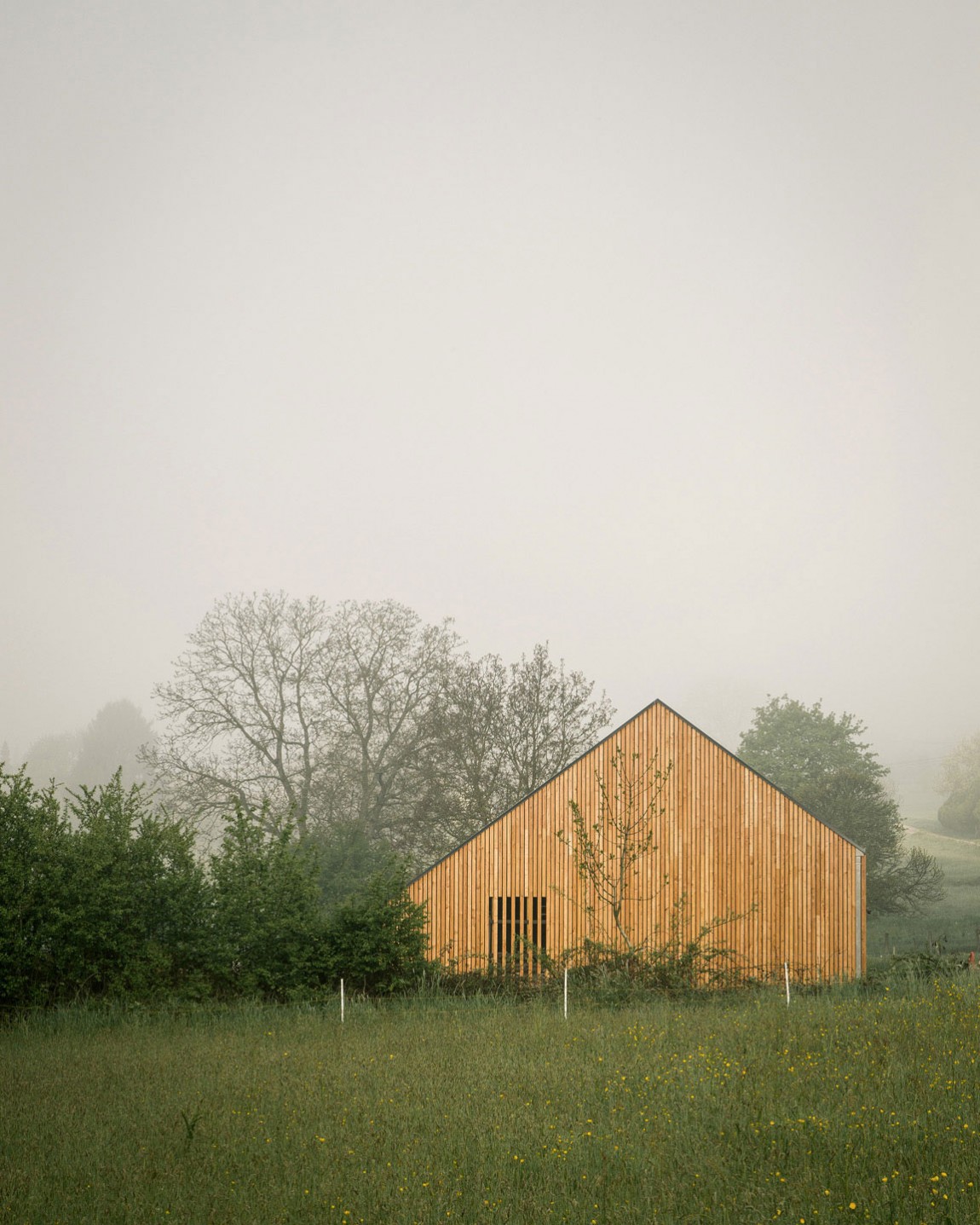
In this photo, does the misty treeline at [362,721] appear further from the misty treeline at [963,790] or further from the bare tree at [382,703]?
the misty treeline at [963,790]

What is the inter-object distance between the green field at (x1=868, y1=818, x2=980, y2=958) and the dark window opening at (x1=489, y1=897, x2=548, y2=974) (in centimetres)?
945

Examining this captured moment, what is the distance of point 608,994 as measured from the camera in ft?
59.2

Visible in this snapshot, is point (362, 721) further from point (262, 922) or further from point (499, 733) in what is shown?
point (262, 922)

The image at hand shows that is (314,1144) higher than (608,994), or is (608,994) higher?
(314,1144)

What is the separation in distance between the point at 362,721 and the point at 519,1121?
28931 mm

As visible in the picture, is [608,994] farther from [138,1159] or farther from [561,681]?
[561,681]

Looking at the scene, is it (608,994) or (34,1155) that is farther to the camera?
(608,994)

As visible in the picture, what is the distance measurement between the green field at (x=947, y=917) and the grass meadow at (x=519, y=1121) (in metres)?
14.4

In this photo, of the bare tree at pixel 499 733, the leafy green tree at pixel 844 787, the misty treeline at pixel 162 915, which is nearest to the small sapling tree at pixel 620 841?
the misty treeline at pixel 162 915

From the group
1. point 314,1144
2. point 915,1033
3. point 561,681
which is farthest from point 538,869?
point 561,681

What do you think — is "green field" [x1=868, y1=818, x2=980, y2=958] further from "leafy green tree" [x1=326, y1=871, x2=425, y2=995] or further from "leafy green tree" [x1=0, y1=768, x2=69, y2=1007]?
"leafy green tree" [x1=0, y1=768, x2=69, y2=1007]

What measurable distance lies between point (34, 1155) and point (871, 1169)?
6.78m

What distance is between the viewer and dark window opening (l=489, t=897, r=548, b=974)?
21.4m

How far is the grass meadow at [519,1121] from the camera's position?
24.0ft
